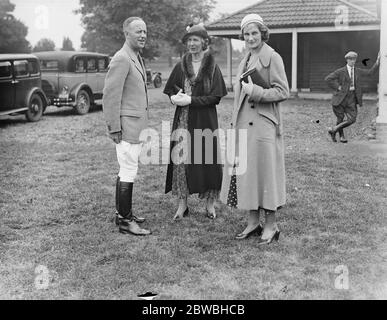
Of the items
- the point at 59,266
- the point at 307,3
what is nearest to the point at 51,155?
the point at 59,266

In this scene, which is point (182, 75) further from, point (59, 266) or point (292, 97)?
point (292, 97)

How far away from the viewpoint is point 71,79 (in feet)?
46.9

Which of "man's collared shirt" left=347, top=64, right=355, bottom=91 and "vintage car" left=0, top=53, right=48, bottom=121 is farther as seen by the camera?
"vintage car" left=0, top=53, right=48, bottom=121

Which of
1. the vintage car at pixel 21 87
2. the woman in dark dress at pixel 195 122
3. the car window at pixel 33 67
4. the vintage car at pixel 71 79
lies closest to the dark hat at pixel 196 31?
the woman in dark dress at pixel 195 122

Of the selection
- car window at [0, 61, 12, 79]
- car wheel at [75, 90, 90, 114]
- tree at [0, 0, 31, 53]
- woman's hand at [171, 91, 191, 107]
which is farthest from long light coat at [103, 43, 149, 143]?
tree at [0, 0, 31, 53]

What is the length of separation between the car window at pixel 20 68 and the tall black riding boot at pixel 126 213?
29.2 ft

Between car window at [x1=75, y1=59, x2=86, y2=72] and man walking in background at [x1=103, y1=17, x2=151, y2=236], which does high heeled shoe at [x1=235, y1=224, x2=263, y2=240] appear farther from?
car window at [x1=75, y1=59, x2=86, y2=72]

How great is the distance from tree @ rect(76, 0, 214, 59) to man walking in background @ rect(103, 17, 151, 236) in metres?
25.0

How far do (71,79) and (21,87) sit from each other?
2.16 m

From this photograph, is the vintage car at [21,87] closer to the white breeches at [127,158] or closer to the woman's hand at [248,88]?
the white breeches at [127,158]

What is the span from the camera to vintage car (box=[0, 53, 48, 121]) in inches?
468

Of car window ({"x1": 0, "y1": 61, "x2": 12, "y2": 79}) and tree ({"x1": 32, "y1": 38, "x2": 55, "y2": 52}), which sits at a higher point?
tree ({"x1": 32, "y1": 38, "x2": 55, "y2": 52})

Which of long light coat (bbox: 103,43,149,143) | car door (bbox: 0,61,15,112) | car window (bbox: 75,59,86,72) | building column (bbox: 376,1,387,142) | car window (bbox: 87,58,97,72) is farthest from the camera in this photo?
car window (bbox: 87,58,97,72)

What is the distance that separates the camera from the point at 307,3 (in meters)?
19.0
